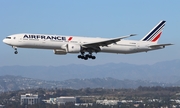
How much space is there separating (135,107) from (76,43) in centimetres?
9133

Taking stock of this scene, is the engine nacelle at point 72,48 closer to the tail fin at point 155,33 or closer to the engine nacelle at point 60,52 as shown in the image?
→ the engine nacelle at point 60,52

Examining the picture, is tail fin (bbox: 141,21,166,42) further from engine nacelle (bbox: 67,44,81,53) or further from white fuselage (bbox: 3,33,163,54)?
engine nacelle (bbox: 67,44,81,53)

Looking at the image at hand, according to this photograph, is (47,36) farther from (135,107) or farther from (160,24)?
(135,107)

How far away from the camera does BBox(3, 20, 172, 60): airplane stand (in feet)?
241

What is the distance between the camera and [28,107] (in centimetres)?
16825

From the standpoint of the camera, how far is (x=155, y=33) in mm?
87625

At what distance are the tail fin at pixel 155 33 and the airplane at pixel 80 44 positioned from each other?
3.45ft

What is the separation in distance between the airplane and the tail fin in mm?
1051

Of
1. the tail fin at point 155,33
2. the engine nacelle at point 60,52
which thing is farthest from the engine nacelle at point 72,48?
the tail fin at point 155,33

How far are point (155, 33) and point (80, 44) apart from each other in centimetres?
1722

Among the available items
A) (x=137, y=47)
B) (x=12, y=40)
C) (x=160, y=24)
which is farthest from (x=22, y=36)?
(x=160, y=24)

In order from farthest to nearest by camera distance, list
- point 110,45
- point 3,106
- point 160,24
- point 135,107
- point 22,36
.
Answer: point 3,106 < point 135,107 < point 160,24 < point 110,45 < point 22,36

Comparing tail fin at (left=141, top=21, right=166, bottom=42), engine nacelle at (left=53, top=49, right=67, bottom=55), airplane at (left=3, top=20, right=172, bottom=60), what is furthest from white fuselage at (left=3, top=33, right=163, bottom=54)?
tail fin at (left=141, top=21, right=166, bottom=42)

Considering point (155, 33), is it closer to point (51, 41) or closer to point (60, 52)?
point (60, 52)
